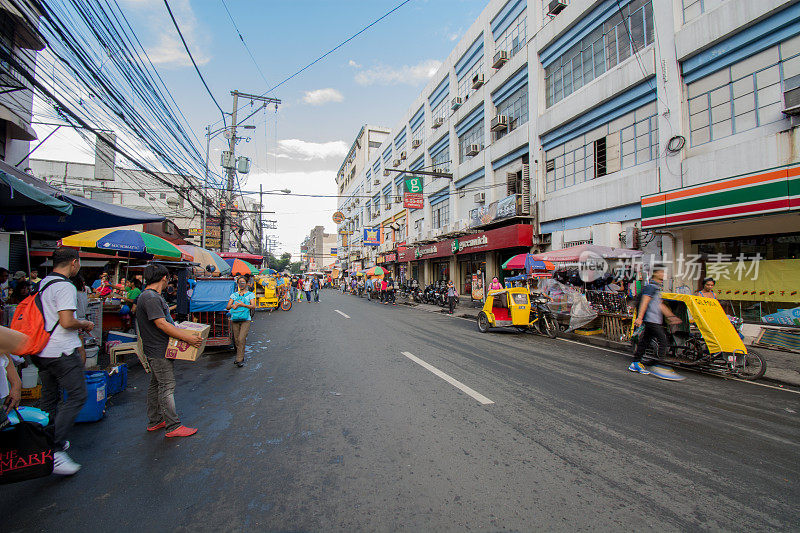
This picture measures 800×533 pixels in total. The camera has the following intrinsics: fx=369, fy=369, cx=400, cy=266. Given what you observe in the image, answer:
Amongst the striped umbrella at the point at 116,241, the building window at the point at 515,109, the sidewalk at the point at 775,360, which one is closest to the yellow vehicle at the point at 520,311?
the sidewalk at the point at 775,360

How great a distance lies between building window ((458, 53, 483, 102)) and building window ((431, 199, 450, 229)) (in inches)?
293

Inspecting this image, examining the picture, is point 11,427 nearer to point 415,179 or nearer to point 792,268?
point 792,268

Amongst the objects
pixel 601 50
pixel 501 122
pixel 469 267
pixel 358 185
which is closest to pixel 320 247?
pixel 358 185

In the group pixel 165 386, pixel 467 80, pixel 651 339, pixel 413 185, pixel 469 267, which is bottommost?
pixel 651 339

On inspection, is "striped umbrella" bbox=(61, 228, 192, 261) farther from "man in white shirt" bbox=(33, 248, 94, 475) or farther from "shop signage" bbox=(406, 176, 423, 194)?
"shop signage" bbox=(406, 176, 423, 194)

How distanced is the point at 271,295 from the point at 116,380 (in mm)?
14950

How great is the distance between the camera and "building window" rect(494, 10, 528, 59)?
19.4 m

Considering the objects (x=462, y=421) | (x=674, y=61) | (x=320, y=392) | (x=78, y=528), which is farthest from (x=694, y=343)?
(x=674, y=61)

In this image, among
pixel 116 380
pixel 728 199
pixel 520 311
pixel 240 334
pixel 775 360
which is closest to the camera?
pixel 116 380

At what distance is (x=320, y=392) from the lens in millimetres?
5332

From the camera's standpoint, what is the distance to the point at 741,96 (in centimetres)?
1038

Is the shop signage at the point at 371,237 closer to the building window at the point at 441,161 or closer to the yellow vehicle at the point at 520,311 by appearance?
the building window at the point at 441,161

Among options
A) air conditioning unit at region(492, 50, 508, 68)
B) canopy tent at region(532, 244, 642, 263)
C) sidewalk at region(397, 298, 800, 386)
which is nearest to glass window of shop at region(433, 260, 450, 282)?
air conditioning unit at region(492, 50, 508, 68)

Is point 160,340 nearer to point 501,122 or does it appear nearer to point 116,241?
point 116,241
